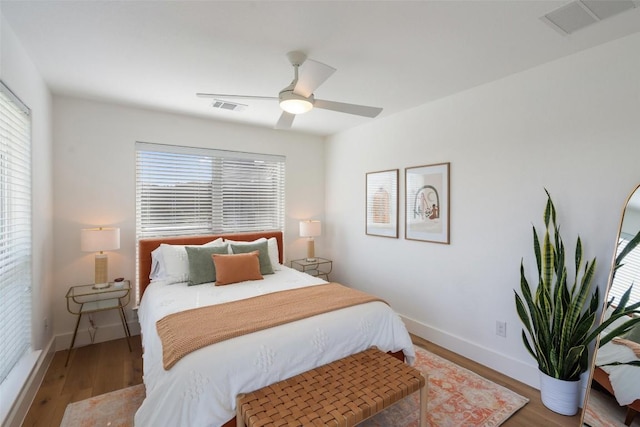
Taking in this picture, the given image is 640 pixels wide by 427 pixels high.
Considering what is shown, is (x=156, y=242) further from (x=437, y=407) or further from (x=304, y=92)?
(x=437, y=407)

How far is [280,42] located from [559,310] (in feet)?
8.90

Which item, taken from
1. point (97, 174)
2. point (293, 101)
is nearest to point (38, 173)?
point (97, 174)

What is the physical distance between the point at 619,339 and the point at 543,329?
1.32ft

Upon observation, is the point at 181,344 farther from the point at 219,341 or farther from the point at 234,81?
the point at 234,81

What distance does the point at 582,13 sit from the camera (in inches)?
70.2

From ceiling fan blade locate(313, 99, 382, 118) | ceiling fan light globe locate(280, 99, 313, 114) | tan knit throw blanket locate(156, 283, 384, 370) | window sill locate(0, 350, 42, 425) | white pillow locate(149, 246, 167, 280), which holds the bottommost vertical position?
window sill locate(0, 350, 42, 425)

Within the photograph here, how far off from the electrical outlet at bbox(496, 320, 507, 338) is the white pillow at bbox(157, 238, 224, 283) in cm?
304

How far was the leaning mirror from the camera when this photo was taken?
1.78 meters

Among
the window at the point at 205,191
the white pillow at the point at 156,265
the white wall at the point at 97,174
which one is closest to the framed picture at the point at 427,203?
the window at the point at 205,191

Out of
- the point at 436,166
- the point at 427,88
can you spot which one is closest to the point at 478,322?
the point at 436,166

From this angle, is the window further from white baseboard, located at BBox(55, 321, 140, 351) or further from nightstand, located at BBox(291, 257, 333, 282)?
white baseboard, located at BBox(55, 321, 140, 351)

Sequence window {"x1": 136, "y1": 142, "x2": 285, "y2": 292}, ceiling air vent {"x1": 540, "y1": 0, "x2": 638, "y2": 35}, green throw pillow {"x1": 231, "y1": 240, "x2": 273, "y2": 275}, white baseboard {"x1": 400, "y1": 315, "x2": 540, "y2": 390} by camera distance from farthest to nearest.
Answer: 1. window {"x1": 136, "y1": 142, "x2": 285, "y2": 292}
2. green throw pillow {"x1": 231, "y1": 240, "x2": 273, "y2": 275}
3. white baseboard {"x1": 400, "y1": 315, "x2": 540, "y2": 390}
4. ceiling air vent {"x1": 540, "y1": 0, "x2": 638, "y2": 35}

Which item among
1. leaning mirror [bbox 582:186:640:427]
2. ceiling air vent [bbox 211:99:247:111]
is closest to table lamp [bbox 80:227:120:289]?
ceiling air vent [bbox 211:99:247:111]

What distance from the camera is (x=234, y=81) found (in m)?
2.70
